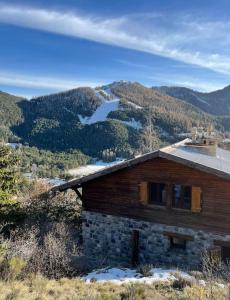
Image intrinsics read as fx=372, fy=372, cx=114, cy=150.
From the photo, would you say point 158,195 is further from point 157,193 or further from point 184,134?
point 184,134

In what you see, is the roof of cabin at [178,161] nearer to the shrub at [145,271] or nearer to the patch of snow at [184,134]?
the shrub at [145,271]

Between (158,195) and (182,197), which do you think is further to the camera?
(158,195)

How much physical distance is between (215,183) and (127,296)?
635cm

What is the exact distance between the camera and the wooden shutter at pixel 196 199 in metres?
14.8

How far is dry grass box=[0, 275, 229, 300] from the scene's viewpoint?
945cm

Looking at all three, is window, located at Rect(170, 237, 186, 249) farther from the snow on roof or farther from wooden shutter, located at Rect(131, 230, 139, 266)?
the snow on roof

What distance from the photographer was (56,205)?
19.8 m

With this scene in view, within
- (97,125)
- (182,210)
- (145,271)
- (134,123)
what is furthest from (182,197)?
(97,125)

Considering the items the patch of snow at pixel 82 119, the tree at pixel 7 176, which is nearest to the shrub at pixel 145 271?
the tree at pixel 7 176

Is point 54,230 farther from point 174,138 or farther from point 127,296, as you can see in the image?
point 174,138

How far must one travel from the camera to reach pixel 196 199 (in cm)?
1486

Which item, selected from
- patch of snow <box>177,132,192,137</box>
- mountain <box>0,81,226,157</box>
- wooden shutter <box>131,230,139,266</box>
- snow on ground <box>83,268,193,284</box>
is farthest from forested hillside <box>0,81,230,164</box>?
snow on ground <box>83,268,193,284</box>

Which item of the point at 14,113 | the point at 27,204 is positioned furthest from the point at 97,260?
the point at 14,113

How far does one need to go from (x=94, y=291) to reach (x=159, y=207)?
6073 millimetres
